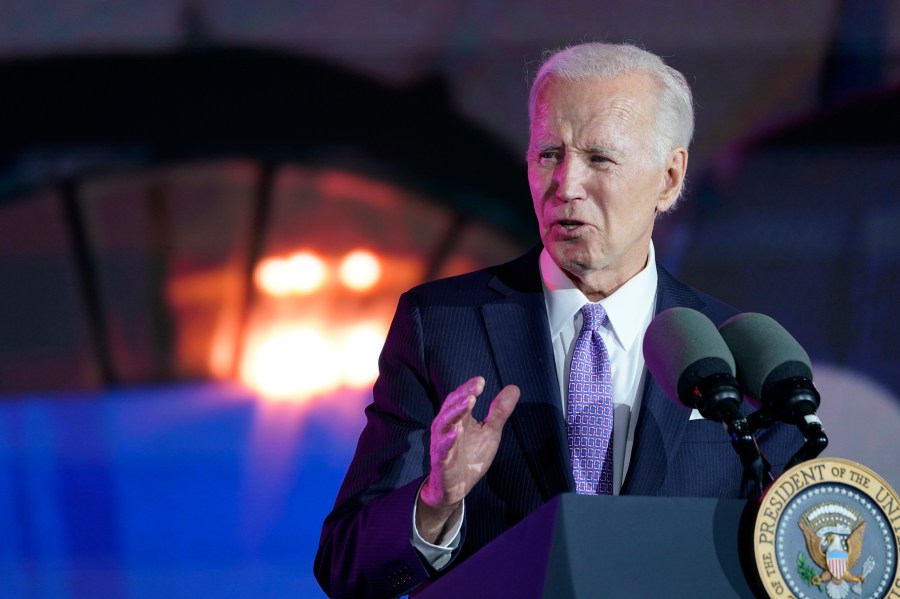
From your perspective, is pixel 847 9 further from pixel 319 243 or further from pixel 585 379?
pixel 585 379

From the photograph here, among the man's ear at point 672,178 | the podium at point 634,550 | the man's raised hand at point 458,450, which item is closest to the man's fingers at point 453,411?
the man's raised hand at point 458,450

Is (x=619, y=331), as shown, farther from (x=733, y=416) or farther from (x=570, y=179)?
(x=733, y=416)

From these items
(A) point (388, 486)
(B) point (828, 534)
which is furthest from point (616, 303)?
(B) point (828, 534)

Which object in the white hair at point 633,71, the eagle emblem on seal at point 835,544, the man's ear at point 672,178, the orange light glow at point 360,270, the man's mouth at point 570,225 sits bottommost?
the eagle emblem on seal at point 835,544

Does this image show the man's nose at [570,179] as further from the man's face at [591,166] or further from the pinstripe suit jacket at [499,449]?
the pinstripe suit jacket at [499,449]

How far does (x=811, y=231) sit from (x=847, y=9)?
0.65 m

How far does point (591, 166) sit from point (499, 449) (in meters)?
0.42

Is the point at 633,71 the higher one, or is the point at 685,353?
the point at 633,71

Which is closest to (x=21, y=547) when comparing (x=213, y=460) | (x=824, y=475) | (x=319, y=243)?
(x=213, y=460)

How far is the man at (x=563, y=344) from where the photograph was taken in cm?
150

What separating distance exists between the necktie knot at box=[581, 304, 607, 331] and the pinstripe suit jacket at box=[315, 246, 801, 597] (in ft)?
0.22

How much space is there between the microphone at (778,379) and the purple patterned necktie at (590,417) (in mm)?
327

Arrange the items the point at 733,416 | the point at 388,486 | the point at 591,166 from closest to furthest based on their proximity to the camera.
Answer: the point at 733,416 < the point at 388,486 < the point at 591,166

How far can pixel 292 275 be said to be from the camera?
10.4 ft
